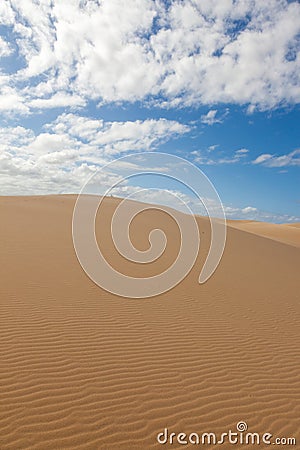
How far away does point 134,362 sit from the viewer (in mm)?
5688

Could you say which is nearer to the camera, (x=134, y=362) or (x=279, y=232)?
(x=134, y=362)

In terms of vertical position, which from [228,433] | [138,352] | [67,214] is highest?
[67,214]

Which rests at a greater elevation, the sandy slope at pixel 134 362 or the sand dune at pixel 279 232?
the sand dune at pixel 279 232

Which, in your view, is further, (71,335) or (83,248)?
(83,248)

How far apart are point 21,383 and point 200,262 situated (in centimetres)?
1184

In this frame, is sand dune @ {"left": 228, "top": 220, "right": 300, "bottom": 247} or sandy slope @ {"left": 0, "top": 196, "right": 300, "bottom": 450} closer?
sandy slope @ {"left": 0, "top": 196, "right": 300, "bottom": 450}

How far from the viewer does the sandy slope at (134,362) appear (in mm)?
4086

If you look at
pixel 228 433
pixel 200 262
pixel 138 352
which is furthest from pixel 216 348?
pixel 200 262

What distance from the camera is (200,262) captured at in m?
15.6

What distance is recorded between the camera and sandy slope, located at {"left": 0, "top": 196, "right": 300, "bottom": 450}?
4.09 meters

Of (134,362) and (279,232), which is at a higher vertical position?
(279,232)

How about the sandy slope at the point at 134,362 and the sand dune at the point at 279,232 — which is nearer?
the sandy slope at the point at 134,362

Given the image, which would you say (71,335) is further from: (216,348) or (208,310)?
(208,310)

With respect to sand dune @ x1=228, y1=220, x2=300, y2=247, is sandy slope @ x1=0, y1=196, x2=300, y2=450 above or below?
below
